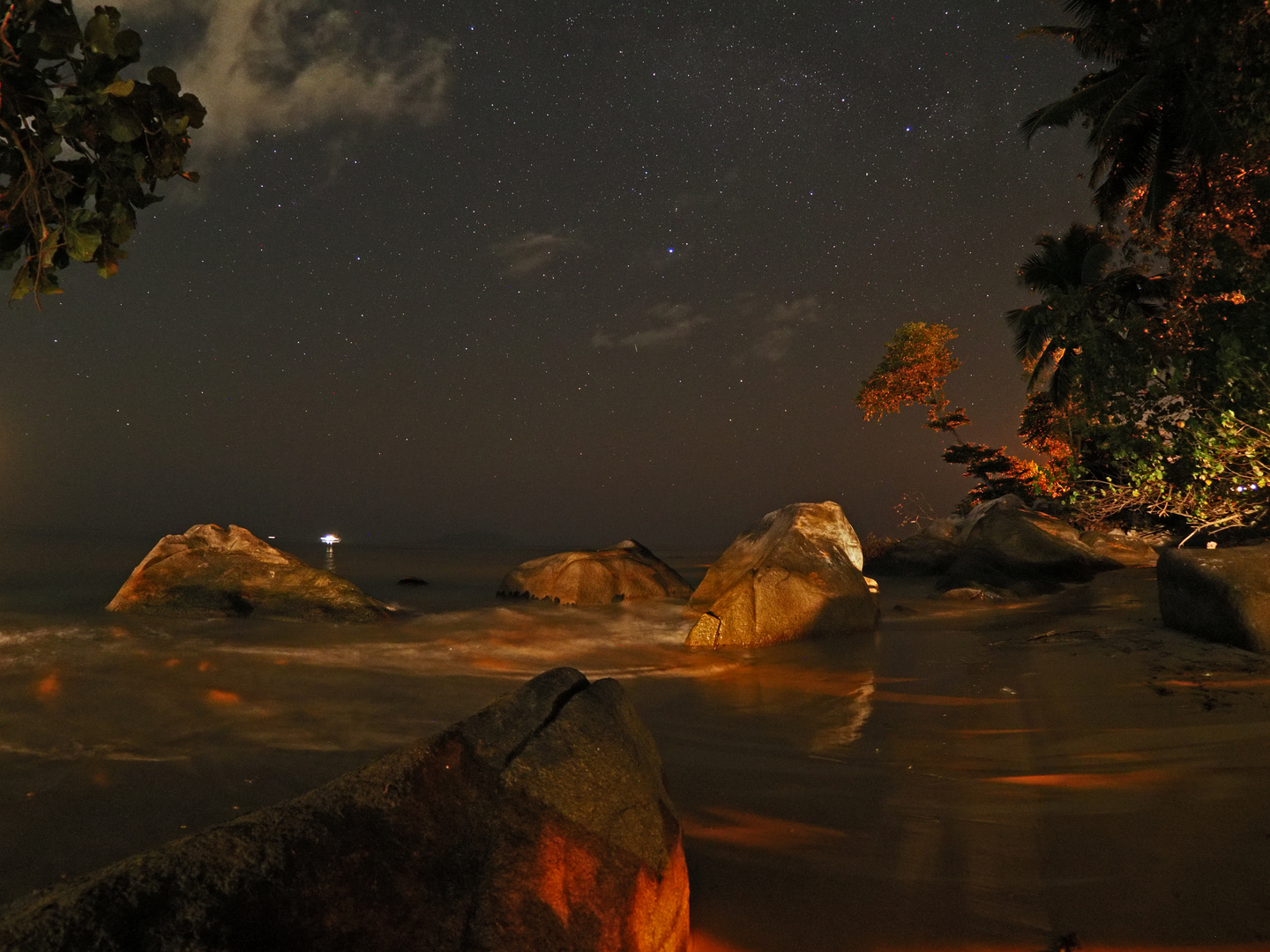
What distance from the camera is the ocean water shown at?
2143mm

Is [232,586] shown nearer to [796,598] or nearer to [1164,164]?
[796,598]

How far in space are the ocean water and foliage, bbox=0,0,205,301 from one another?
2.45 meters

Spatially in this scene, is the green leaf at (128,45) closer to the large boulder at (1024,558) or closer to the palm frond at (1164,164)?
the large boulder at (1024,558)

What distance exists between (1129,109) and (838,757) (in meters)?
18.3

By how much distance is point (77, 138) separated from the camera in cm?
258

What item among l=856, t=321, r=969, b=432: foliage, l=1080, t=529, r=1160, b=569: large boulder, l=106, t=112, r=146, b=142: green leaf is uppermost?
l=856, t=321, r=969, b=432: foliage

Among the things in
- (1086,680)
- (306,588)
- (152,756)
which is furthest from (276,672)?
(1086,680)

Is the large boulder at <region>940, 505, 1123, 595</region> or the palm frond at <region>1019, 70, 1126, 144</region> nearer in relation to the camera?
the large boulder at <region>940, 505, 1123, 595</region>

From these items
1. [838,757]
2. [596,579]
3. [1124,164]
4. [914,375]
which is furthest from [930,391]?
[838,757]

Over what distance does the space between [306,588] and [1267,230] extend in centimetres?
1268

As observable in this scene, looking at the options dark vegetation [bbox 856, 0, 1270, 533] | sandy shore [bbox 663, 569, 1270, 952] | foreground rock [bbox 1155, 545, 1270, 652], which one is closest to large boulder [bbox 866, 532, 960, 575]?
dark vegetation [bbox 856, 0, 1270, 533]

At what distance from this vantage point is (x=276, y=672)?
6461 millimetres

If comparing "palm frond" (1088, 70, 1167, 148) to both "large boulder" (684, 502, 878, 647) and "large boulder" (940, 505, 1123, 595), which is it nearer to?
"large boulder" (940, 505, 1123, 595)

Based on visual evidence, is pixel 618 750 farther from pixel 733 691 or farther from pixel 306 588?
pixel 306 588
